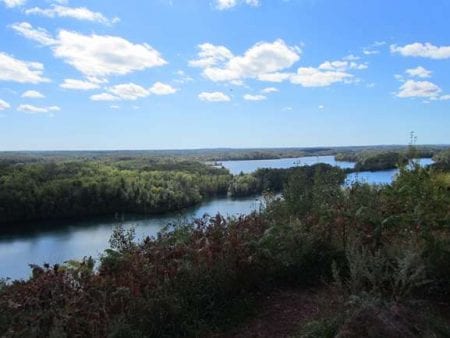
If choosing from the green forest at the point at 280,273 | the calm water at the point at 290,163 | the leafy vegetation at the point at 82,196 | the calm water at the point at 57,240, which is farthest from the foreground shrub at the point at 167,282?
the leafy vegetation at the point at 82,196

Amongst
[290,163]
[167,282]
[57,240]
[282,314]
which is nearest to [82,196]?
[57,240]

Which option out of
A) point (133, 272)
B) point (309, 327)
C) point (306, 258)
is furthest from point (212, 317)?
point (306, 258)

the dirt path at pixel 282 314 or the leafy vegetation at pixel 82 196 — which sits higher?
the dirt path at pixel 282 314

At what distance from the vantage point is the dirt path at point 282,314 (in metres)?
3.47

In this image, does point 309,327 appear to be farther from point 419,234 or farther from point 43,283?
point 43,283

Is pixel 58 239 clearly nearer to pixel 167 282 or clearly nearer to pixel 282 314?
pixel 167 282

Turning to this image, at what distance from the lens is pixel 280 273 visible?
4.57 metres

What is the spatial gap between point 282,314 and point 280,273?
0.76 meters

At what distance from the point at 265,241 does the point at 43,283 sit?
2.06 meters

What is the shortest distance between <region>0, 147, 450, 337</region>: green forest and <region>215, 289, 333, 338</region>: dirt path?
0.08 metres

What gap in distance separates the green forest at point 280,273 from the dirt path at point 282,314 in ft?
0.25

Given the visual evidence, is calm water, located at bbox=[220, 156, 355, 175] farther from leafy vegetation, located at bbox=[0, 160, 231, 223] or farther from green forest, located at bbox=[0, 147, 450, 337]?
leafy vegetation, located at bbox=[0, 160, 231, 223]

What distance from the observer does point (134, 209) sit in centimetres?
4550

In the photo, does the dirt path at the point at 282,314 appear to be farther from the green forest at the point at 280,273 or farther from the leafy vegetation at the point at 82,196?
the leafy vegetation at the point at 82,196
